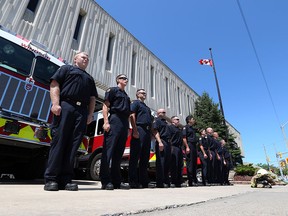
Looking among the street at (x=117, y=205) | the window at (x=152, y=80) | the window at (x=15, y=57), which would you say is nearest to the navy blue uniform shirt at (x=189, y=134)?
the street at (x=117, y=205)

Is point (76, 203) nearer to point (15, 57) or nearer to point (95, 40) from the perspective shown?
point (15, 57)

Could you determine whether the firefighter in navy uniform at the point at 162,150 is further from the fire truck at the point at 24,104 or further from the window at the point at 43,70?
the window at the point at 43,70

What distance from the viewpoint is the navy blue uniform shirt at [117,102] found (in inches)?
149

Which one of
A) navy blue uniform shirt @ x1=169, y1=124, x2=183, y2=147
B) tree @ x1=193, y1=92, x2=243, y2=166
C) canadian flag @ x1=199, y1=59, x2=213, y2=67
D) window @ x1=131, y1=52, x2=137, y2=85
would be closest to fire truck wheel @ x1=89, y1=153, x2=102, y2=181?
navy blue uniform shirt @ x1=169, y1=124, x2=183, y2=147

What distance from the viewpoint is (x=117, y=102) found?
3.83m

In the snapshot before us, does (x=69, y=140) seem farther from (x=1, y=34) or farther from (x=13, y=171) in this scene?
(x=13, y=171)

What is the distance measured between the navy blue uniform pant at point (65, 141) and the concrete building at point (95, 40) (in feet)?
29.4

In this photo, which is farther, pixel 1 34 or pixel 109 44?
pixel 109 44

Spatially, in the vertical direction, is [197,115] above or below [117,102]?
above

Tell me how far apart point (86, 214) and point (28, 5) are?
1251cm

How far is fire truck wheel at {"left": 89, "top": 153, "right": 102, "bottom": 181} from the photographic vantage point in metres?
6.83

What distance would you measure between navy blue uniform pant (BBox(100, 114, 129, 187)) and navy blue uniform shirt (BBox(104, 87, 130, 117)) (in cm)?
9

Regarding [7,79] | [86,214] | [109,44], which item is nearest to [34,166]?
[7,79]

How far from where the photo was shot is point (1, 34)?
14.2 feet
